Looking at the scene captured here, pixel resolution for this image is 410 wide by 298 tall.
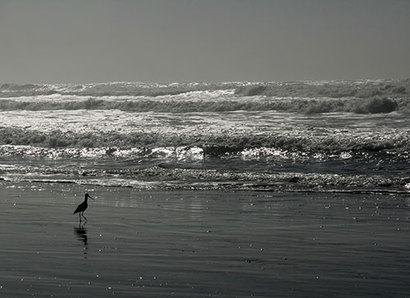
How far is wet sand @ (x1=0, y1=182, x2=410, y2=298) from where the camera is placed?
9.56 metres

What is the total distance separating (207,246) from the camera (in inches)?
468

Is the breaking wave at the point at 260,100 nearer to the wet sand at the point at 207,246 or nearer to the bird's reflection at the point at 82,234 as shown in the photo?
the wet sand at the point at 207,246

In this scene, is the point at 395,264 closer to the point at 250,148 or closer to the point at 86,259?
the point at 86,259

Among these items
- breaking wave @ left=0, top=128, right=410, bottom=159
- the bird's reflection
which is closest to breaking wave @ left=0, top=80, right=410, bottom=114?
breaking wave @ left=0, top=128, right=410, bottom=159

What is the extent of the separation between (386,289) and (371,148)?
16239 mm

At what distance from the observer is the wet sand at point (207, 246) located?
31.4 ft

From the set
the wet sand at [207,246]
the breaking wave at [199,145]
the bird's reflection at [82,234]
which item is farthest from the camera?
the breaking wave at [199,145]

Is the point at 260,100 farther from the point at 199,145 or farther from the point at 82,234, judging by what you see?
the point at 82,234

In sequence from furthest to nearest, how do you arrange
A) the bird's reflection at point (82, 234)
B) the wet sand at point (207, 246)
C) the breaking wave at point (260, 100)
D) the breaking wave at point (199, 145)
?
1. the breaking wave at point (260, 100)
2. the breaking wave at point (199, 145)
3. the bird's reflection at point (82, 234)
4. the wet sand at point (207, 246)

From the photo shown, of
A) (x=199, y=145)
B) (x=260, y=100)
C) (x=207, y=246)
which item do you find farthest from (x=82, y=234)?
(x=260, y=100)

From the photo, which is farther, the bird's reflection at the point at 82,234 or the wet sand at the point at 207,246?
the bird's reflection at the point at 82,234

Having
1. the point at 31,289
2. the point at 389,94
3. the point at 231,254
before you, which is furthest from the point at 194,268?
the point at 389,94

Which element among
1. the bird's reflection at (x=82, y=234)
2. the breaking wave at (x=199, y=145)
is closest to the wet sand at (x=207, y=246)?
the bird's reflection at (x=82, y=234)

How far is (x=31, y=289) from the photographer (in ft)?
30.7
